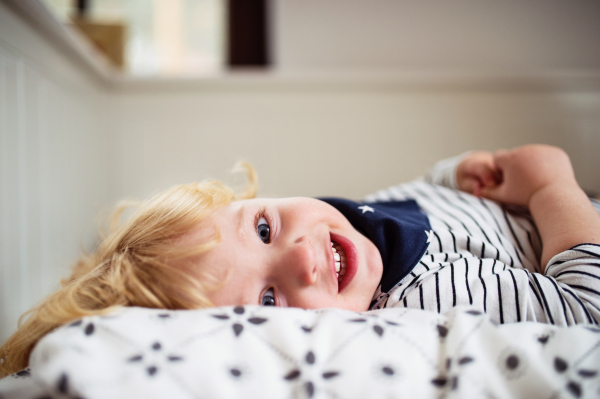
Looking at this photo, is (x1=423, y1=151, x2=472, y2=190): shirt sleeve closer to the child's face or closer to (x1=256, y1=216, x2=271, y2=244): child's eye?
the child's face

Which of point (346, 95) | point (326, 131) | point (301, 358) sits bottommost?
point (301, 358)

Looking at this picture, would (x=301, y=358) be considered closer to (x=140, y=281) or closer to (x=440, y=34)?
(x=140, y=281)

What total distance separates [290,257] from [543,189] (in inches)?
20.1

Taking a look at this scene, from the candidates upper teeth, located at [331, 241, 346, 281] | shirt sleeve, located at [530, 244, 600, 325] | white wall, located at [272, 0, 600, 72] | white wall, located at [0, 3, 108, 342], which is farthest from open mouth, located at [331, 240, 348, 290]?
white wall, located at [272, 0, 600, 72]

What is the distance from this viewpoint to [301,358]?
349 mm

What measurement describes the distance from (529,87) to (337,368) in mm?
1712

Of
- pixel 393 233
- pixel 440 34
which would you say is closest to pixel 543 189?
pixel 393 233

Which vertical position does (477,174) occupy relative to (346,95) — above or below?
below

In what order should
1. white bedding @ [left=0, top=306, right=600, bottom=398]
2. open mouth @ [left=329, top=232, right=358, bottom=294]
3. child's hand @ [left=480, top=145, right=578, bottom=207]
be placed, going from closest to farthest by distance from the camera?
white bedding @ [left=0, top=306, right=600, bottom=398]
open mouth @ [left=329, top=232, right=358, bottom=294]
child's hand @ [left=480, top=145, right=578, bottom=207]

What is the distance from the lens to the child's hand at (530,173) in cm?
68

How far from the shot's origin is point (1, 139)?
74cm

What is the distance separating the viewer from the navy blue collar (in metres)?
0.59

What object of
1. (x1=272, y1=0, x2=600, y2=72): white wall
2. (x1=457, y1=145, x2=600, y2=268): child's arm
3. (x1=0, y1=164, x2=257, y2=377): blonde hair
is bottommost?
(x1=0, y1=164, x2=257, y2=377): blonde hair

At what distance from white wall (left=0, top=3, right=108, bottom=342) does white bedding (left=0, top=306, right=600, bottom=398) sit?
52cm
